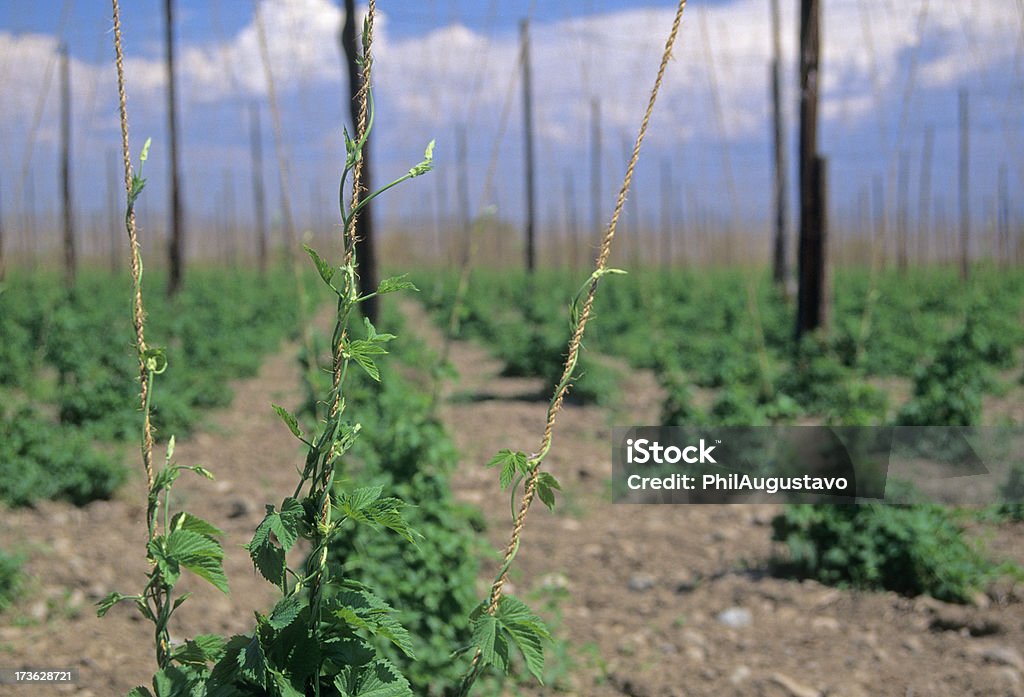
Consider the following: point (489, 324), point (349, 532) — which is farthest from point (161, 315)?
point (349, 532)

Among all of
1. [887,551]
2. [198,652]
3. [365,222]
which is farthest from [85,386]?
[198,652]

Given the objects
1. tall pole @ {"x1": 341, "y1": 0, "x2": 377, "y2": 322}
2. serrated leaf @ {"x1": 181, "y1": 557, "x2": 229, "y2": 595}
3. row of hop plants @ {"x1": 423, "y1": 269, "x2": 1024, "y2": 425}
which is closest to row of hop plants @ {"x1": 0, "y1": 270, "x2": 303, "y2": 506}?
tall pole @ {"x1": 341, "y1": 0, "x2": 377, "y2": 322}

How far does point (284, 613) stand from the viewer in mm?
1590

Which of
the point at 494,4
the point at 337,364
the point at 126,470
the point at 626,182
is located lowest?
the point at 126,470

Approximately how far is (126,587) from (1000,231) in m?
A: 26.5

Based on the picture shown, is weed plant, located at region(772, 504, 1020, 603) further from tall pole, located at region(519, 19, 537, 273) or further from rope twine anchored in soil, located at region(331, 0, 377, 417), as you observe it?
tall pole, located at region(519, 19, 537, 273)

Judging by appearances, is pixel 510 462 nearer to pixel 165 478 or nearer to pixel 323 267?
pixel 323 267

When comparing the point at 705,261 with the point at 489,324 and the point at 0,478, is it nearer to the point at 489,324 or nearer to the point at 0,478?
the point at 489,324

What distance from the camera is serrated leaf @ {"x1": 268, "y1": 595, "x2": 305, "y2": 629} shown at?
1567 mm

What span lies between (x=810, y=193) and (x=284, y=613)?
8.02 meters

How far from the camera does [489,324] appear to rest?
49.8ft

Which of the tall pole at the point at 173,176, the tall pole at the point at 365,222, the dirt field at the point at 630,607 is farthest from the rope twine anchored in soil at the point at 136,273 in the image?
the tall pole at the point at 173,176

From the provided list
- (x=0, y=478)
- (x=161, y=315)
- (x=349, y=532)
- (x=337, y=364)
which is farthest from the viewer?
(x=161, y=315)

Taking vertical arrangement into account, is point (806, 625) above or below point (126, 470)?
below
